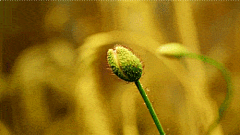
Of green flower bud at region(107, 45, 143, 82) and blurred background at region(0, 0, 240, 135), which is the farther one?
blurred background at region(0, 0, 240, 135)

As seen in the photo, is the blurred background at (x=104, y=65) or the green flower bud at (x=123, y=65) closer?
the green flower bud at (x=123, y=65)

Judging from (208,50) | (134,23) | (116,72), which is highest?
(134,23)

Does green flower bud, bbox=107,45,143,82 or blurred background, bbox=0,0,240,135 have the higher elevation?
blurred background, bbox=0,0,240,135

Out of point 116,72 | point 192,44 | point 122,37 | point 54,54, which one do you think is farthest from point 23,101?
point 116,72

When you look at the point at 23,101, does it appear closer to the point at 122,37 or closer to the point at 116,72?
the point at 122,37

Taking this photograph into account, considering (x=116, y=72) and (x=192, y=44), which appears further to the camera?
(x=192, y=44)

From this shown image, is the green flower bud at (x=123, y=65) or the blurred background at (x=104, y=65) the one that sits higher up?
the blurred background at (x=104, y=65)

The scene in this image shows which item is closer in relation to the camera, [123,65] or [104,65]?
[123,65]

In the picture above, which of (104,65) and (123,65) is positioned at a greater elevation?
(104,65)
